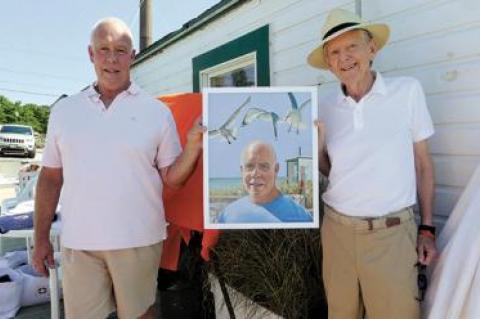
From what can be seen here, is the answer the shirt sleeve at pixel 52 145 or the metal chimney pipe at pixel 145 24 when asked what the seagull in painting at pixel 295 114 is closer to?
the shirt sleeve at pixel 52 145

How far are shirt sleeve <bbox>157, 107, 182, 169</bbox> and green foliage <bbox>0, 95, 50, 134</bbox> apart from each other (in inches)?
1968

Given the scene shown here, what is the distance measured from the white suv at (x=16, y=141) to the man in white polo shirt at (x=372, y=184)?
28.0 meters

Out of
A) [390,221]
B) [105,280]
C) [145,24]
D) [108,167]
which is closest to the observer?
[390,221]

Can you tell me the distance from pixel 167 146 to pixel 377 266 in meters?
1.13

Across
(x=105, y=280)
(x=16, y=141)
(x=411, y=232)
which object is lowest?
(x=105, y=280)

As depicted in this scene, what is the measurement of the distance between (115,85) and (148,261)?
34.7 inches

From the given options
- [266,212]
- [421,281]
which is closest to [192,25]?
[266,212]

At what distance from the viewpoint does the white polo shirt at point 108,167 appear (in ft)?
6.99

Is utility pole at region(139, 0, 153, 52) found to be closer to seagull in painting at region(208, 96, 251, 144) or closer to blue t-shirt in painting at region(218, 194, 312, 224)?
seagull in painting at region(208, 96, 251, 144)

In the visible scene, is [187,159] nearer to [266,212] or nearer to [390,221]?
[266,212]

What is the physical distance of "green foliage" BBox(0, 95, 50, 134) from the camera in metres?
50.1

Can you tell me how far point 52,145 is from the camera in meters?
2.25

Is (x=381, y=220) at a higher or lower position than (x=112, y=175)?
lower

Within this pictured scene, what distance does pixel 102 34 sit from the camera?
7.22 feet
